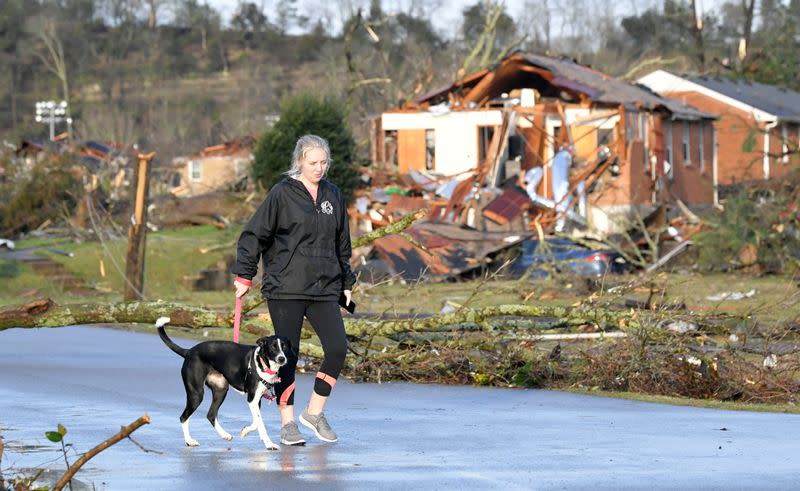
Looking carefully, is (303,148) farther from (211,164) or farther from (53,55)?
(53,55)

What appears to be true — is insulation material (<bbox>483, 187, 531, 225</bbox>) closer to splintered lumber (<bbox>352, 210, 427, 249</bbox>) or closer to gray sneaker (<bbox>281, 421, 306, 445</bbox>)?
splintered lumber (<bbox>352, 210, 427, 249</bbox>)

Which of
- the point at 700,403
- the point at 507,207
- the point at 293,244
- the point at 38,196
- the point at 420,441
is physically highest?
the point at 293,244

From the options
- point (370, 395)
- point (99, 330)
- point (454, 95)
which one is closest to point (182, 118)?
point (454, 95)

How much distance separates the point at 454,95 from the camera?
38.9 meters

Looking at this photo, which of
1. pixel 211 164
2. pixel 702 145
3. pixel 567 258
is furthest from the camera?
pixel 211 164

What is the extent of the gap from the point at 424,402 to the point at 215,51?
11660 centimetres

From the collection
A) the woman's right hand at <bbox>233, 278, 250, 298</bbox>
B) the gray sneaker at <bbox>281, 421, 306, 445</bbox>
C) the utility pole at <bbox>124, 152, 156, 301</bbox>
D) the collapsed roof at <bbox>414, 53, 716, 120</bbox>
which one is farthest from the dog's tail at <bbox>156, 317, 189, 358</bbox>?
the collapsed roof at <bbox>414, 53, 716, 120</bbox>

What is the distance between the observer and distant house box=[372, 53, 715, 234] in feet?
119

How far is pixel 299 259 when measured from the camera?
356 inches

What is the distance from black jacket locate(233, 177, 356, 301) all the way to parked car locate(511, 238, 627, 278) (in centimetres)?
1884

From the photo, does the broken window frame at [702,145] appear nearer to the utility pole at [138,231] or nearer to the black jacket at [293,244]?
the utility pole at [138,231]

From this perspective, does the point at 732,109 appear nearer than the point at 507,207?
No

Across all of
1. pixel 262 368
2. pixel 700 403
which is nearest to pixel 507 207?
pixel 700 403

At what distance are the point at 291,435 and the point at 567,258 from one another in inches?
836
